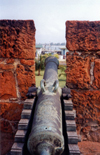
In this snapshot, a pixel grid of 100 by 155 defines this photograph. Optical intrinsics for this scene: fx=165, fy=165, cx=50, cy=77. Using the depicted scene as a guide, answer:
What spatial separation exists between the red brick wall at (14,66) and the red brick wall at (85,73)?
0.55m

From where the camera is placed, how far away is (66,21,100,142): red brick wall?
2234mm

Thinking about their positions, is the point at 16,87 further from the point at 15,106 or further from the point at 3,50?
the point at 3,50

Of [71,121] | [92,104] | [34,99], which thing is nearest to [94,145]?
[92,104]

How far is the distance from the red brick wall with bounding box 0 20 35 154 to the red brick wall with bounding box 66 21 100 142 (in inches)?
21.6

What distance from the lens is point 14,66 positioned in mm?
2434

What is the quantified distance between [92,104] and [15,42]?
4.69 feet

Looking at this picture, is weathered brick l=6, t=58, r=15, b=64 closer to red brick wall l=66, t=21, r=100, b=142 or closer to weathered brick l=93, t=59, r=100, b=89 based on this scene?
red brick wall l=66, t=21, r=100, b=142

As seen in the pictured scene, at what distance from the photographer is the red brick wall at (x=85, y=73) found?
2234mm

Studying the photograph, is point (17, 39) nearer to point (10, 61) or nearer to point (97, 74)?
point (10, 61)

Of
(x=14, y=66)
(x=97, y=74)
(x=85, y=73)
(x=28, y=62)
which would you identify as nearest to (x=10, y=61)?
(x=14, y=66)

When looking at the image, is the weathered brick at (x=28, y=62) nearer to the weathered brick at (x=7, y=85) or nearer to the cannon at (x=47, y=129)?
the weathered brick at (x=7, y=85)

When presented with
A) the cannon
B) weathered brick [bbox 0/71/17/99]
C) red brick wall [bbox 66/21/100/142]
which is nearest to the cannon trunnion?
the cannon

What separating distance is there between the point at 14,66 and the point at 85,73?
3.41 feet

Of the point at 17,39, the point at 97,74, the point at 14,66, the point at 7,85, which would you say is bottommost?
the point at 7,85
